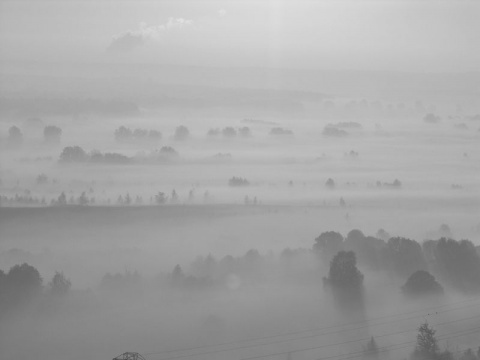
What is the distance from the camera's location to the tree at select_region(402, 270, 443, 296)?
58.9 meters

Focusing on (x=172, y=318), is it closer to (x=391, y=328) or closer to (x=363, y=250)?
(x=391, y=328)

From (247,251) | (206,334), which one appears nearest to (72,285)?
(206,334)

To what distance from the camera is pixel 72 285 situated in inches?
2547

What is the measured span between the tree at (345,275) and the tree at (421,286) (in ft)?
12.7

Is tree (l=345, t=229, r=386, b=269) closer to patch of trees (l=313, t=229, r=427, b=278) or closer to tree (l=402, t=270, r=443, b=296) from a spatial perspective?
patch of trees (l=313, t=229, r=427, b=278)

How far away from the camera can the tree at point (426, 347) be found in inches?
1889

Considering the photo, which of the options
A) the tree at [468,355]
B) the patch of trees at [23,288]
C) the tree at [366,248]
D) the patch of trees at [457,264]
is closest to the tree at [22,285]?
the patch of trees at [23,288]

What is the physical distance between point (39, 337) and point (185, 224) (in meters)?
47.1

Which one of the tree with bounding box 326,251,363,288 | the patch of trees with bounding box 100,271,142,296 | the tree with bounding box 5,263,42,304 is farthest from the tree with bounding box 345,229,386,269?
the tree with bounding box 5,263,42,304

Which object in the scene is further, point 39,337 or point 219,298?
point 219,298

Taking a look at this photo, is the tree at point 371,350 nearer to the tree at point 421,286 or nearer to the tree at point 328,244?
the tree at point 421,286

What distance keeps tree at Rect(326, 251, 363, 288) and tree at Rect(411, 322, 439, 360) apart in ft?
37.9

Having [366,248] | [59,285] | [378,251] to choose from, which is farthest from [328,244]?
[59,285]

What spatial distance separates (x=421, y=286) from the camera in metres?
59.3
